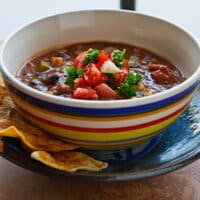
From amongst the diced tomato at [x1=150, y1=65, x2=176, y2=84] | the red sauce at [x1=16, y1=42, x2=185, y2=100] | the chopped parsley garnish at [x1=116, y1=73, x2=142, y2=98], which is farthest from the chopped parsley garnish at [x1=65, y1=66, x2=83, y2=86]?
the diced tomato at [x1=150, y1=65, x2=176, y2=84]

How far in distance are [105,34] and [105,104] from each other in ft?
1.73

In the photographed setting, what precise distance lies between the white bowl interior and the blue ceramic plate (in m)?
0.19

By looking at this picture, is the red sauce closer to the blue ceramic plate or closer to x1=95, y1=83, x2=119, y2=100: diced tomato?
x1=95, y1=83, x2=119, y2=100: diced tomato

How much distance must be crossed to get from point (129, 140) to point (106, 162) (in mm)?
75

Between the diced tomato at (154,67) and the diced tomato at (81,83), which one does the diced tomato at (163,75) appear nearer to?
the diced tomato at (154,67)

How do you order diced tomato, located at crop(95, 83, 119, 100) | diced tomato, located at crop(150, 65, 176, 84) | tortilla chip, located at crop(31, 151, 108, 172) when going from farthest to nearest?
diced tomato, located at crop(150, 65, 176, 84) → diced tomato, located at crop(95, 83, 119, 100) → tortilla chip, located at crop(31, 151, 108, 172)

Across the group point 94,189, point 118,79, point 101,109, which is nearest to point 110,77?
point 118,79

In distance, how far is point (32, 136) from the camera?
1.15m

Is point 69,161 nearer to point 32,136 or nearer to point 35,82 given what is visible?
point 32,136

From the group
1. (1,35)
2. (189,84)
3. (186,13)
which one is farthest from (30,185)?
(186,13)

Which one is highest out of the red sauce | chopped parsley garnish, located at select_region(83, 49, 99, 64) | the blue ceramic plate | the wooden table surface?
chopped parsley garnish, located at select_region(83, 49, 99, 64)

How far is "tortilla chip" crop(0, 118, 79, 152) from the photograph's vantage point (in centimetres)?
111

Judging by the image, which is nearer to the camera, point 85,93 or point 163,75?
point 85,93

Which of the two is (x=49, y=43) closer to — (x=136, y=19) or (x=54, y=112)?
(x=136, y=19)
